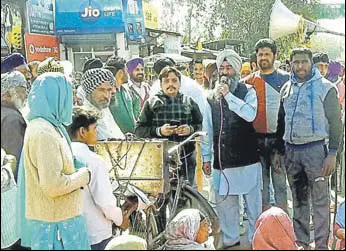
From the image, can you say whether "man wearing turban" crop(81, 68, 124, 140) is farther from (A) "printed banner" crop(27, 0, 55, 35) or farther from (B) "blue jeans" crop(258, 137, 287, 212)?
(A) "printed banner" crop(27, 0, 55, 35)

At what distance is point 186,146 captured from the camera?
15.1ft

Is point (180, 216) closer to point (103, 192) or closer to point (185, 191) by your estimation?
point (103, 192)

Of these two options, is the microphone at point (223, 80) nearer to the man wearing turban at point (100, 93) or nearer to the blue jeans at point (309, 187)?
the blue jeans at point (309, 187)

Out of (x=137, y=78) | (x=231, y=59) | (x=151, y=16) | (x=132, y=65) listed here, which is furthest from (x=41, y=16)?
(x=151, y=16)

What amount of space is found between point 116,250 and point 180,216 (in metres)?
0.98

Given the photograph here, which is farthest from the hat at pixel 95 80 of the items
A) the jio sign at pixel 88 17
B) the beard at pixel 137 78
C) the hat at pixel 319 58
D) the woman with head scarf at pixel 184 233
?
the jio sign at pixel 88 17

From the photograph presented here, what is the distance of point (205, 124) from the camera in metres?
4.46

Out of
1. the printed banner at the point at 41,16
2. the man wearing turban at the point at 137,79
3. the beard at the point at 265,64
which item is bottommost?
the man wearing turban at the point at 137,79

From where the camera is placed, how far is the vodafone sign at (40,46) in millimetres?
8125

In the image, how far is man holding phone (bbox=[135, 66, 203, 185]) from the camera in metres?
4.39

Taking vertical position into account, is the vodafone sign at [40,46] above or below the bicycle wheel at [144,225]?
above

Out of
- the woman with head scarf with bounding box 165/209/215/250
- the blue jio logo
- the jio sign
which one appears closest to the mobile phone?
the woman with head scarf with bounding box 165/209/215/250

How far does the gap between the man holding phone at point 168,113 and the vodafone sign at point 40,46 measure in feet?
11.8

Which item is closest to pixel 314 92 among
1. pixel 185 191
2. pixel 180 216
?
pixel 185 191
